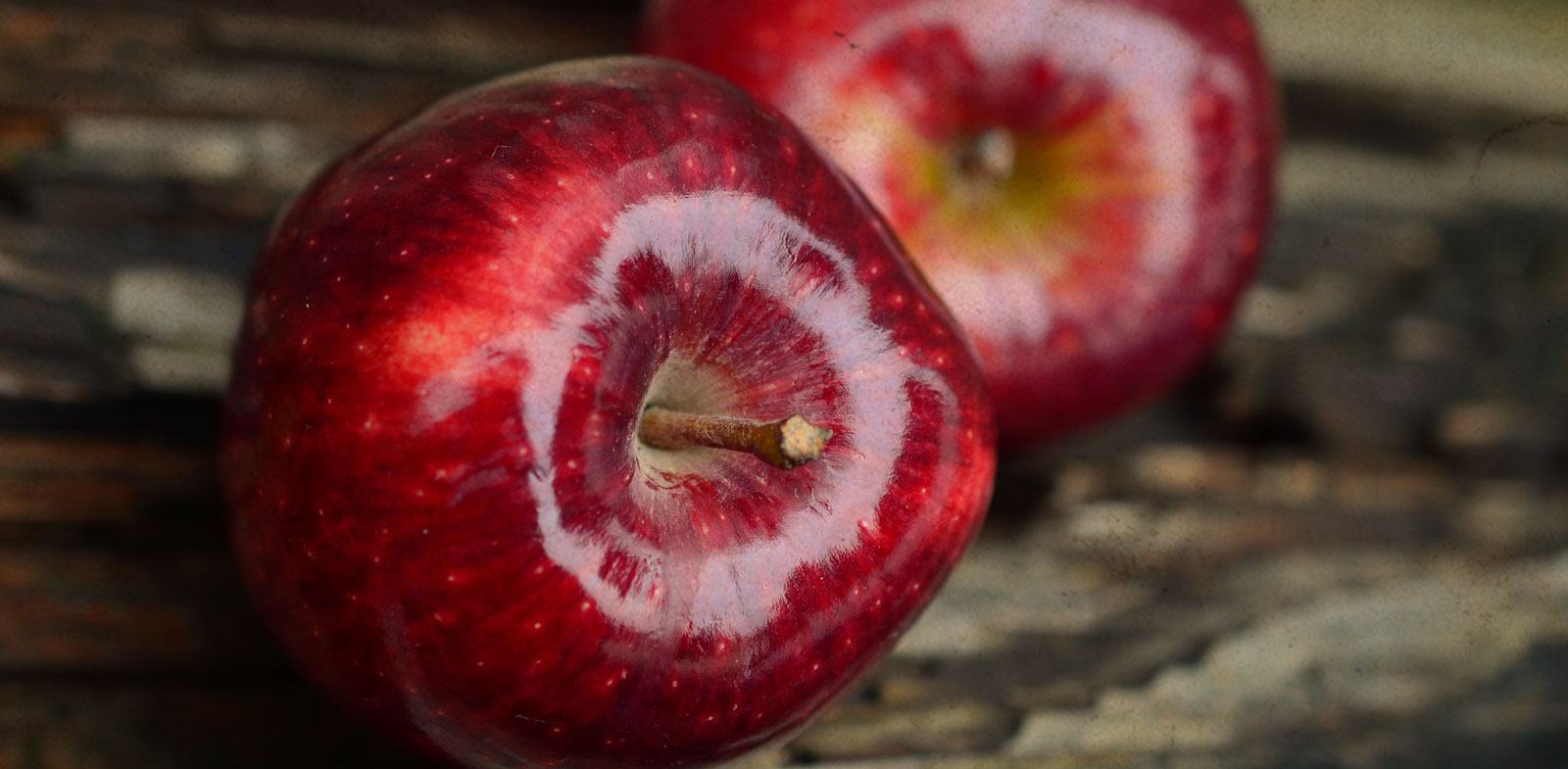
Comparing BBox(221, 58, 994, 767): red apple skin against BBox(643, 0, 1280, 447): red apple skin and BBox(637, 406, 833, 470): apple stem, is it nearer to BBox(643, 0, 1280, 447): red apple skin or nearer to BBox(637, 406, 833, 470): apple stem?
BBox(637, 406, 833, 470): apple stem

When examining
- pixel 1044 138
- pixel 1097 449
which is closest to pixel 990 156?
pixel 1044 138

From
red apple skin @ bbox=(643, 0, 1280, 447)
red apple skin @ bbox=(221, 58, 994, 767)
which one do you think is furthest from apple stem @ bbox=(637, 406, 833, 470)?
red apple skin @ bbox=(643, 0, 1280, 447)

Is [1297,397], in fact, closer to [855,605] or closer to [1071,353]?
[1071,353]

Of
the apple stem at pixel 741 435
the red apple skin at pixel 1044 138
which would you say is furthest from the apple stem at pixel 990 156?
the apple stem at pixel 741 435

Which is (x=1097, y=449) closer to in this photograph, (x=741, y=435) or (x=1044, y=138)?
(x=1044, y=138)

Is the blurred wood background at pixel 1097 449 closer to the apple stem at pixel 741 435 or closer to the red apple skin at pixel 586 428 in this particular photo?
the red apple skin at pixel 586 428

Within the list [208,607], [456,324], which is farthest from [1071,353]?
[208,607]
